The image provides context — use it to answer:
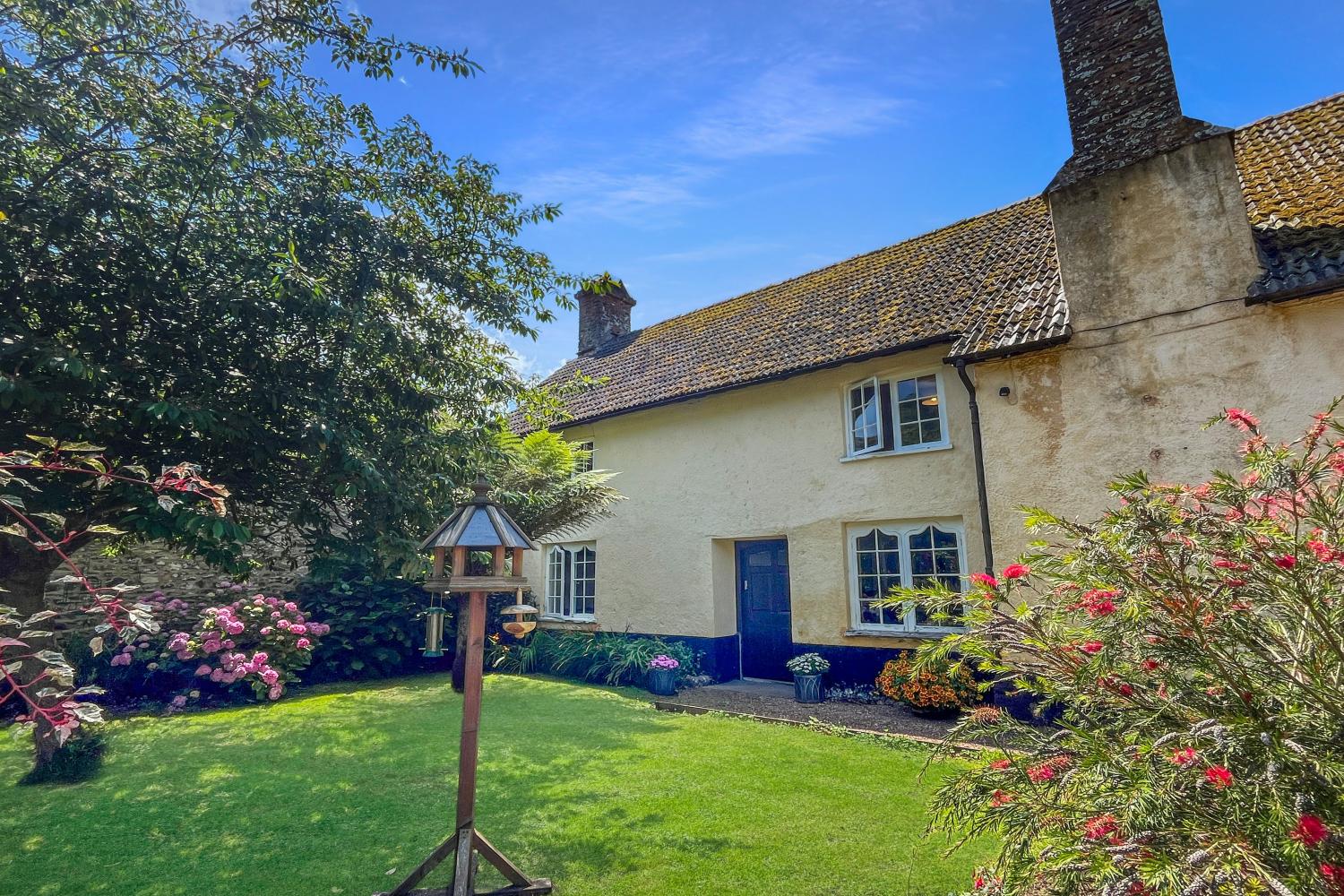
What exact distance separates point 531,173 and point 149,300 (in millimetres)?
4212

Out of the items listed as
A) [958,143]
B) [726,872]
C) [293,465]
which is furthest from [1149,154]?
[293,465]

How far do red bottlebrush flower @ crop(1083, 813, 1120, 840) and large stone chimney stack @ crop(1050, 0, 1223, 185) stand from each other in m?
8.75

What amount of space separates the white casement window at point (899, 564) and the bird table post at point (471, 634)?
6.77m

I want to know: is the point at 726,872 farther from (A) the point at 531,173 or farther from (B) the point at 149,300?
(A) the point at 531,173

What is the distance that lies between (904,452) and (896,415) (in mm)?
686

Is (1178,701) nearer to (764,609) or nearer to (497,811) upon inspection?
(497,811)

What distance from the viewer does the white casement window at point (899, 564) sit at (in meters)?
9.66

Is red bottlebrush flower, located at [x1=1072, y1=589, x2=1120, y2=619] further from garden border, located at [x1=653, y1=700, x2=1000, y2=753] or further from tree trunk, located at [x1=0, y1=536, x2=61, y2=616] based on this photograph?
tree trunk, located at [x1=0, y1=536, x2=61, y2=616]

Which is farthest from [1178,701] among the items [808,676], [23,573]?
[23,573]

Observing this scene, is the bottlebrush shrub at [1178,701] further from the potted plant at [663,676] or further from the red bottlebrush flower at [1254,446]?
the potted plant at [663,676]

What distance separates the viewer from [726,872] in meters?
4.11

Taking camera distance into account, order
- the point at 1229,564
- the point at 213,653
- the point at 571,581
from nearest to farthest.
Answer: the point at 1229,564
the point at 213,653
the point at 571,581

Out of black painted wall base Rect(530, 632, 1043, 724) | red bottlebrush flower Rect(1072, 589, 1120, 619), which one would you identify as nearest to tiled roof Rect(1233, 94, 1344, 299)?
black painted wall base Rect(530, 632, 1043, 724)

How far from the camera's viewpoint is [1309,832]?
5.92ft
